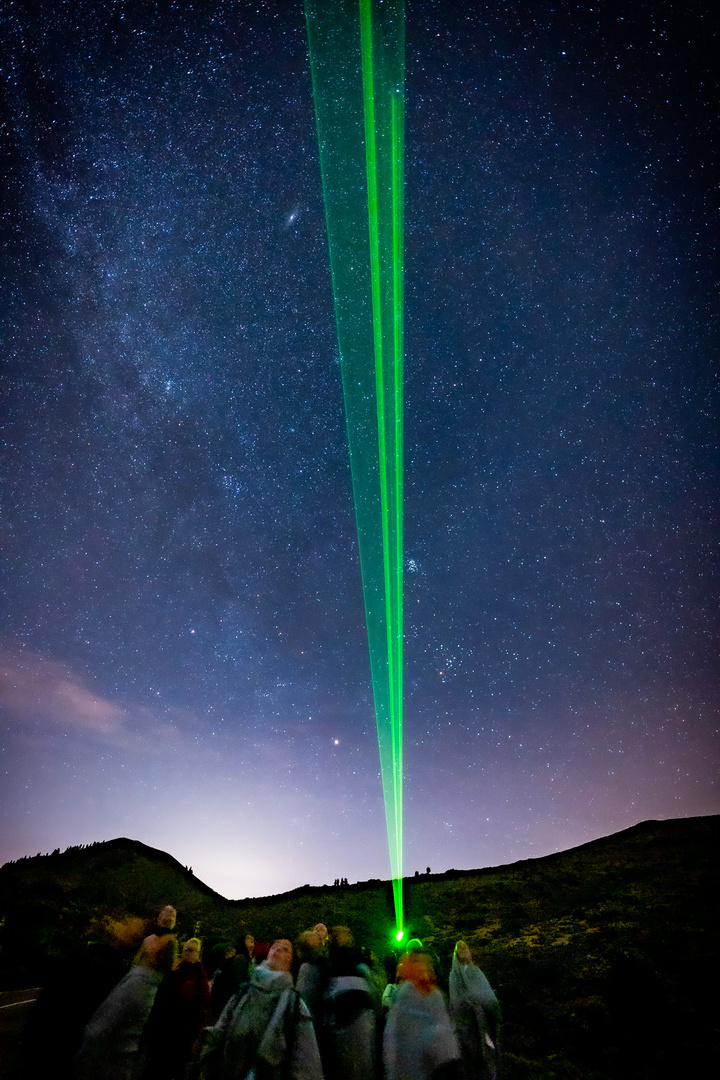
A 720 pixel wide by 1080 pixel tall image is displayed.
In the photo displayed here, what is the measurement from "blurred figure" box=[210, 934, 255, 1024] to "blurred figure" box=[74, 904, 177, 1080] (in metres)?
0.55

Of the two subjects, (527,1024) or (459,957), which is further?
(527,1024)

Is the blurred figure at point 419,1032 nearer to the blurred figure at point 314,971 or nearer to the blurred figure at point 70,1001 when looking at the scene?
the blurred figure at point 314,971

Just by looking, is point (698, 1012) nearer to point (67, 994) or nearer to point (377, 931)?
point (67, 994)

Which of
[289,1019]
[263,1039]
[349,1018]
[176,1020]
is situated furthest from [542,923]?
[176,1020]

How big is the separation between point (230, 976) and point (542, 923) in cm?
1554

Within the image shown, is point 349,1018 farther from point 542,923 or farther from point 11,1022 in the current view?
point 542,923

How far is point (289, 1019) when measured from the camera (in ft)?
12.1

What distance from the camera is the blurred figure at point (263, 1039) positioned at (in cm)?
352

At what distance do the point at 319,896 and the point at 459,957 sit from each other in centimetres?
2158

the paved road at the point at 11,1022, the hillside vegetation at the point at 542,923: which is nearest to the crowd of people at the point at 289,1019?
the hillside vegetation at the point at 542,923

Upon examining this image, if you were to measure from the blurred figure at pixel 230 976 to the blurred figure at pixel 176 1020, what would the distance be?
0.69 ft

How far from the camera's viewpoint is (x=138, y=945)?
3949mm

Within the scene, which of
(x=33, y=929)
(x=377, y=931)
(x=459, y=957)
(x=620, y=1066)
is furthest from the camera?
(x=377, y=931)

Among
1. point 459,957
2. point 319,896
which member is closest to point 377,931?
point 319,896
